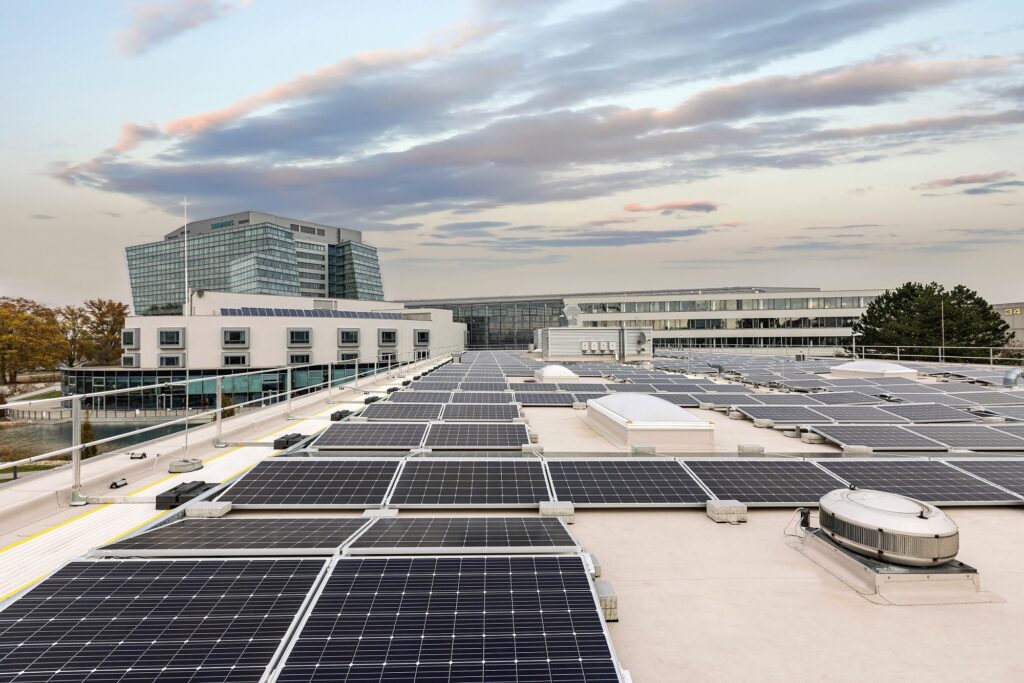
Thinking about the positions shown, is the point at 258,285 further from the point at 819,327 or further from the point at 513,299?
the point at 819,327

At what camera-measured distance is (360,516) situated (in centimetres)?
824

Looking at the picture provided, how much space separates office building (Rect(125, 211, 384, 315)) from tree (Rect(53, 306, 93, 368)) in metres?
36.3

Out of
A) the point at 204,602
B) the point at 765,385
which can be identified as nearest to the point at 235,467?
the point at 204,602

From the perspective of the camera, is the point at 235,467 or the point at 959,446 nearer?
the point at 235,467

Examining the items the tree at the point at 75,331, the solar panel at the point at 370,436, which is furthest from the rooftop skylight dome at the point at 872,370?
the tree at the point at 75,331

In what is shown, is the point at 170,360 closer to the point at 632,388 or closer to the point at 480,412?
the point at 632,388

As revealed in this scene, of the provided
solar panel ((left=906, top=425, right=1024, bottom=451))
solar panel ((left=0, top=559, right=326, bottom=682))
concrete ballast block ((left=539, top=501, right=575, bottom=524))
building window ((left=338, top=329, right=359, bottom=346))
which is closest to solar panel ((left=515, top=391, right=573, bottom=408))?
solar panel ((left=906, top=425, right=1024, bottom=451))

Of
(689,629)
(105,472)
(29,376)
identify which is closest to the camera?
Answer: (689,629)

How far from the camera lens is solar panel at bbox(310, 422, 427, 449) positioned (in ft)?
40.7

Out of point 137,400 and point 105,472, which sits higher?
point 105,472

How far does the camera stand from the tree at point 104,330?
110938 millimetres

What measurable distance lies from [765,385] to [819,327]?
8227cm

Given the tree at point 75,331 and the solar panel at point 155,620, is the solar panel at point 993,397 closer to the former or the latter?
the solar panel at point 155,620

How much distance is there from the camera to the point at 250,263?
6137 inches
